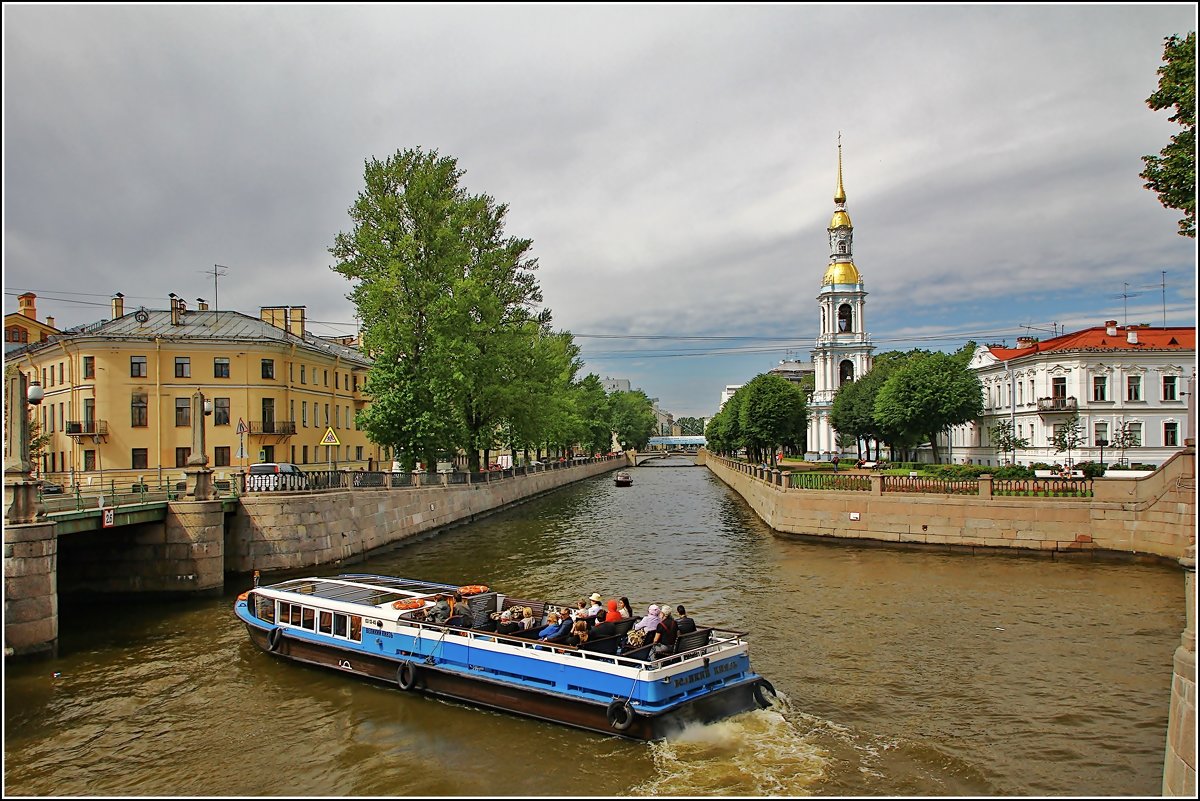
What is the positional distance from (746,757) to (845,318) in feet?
368

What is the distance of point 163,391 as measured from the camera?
4431 cm

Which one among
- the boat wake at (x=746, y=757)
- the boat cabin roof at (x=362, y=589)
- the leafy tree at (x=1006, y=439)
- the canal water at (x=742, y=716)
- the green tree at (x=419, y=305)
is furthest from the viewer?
the leafy tree at (x=1006, y=439)

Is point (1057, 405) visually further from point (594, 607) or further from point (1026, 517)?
point (594, 607)

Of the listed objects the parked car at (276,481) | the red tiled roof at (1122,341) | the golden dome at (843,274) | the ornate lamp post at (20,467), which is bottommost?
the parked car at (276,481)

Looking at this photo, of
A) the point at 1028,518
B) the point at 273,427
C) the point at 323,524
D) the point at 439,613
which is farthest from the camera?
the point at 273,427

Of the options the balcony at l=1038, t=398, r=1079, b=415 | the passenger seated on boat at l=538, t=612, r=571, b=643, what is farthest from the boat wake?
the balcony at l=1038, t=398, r=1079, b=415

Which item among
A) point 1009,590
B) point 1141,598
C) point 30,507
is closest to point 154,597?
point 30,507

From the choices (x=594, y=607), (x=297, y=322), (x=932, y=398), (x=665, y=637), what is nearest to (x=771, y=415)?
(x=932, y=398)

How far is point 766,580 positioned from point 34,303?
5838 centimetres

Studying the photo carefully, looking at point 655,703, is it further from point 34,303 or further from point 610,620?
point 34,303

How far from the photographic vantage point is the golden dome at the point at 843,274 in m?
118

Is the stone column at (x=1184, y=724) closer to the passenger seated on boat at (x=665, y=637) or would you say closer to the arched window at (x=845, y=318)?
the passenger seated on boat at (x=665, y=637)

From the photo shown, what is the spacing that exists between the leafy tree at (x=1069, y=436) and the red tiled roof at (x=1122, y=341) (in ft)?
18.1

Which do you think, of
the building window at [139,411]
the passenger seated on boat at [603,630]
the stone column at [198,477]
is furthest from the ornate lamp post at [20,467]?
the building window at [139,411]
